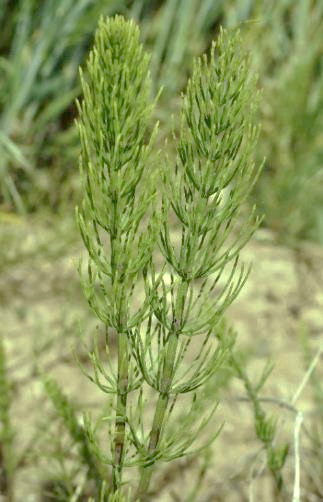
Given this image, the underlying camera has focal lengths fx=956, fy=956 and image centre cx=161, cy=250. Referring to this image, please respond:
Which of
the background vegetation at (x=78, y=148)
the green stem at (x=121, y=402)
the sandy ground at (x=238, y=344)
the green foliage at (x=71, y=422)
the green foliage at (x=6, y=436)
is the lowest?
the green stem at (x=121, y=402)

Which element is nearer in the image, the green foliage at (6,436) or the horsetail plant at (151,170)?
the horsetail plant at (151,170)

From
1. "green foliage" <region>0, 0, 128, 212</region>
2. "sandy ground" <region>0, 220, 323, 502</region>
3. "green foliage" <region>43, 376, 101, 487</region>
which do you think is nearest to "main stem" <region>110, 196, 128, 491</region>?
"green foliage" <region>43, 376, 101, 487</region>

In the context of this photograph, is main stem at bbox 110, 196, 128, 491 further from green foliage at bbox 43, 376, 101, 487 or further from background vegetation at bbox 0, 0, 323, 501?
background vegetation at bbox 0, 0, 323, 501

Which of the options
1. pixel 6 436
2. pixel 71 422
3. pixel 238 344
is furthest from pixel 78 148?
pixel 71 422

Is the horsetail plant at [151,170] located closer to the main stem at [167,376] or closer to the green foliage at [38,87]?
the main stem at [167,376]

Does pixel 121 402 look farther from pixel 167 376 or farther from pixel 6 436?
pixel 6 436

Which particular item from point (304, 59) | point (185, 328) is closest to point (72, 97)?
point (304, 59)

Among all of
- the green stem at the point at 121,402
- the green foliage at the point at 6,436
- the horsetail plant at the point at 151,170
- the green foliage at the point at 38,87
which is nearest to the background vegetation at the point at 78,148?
the green foliage at the point at 38,87

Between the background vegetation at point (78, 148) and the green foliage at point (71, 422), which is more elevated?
the background vegetation at point (78, 148)

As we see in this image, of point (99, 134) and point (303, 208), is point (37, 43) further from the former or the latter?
point (99, 134)
